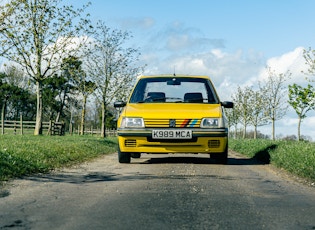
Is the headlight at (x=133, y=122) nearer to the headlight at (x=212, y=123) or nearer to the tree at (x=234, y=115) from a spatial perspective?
the headlight at (x=212, y=123)

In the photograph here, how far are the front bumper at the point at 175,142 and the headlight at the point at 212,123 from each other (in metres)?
0.09

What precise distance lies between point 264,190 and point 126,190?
1.95 m

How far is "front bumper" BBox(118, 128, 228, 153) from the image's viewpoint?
924cm

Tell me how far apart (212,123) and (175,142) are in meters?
0.88

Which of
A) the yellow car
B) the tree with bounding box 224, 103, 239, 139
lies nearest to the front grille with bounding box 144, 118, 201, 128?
the yellow car

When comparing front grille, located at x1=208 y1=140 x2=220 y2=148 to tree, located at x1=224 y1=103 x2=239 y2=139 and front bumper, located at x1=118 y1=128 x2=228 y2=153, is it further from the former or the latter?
tree, located at x1=224 y1=103 x2=239 y2=139

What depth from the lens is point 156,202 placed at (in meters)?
5.01

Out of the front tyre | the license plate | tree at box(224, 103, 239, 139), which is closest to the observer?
the license plate

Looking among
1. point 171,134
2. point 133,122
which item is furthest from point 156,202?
point 133,122

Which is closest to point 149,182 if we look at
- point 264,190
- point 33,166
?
point 264,190

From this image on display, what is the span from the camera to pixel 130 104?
1018cm

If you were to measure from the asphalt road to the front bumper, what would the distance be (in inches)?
58.8

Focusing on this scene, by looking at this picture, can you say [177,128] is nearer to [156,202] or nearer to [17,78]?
[156,202]

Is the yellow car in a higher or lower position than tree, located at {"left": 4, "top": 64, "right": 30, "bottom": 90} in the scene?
lower
